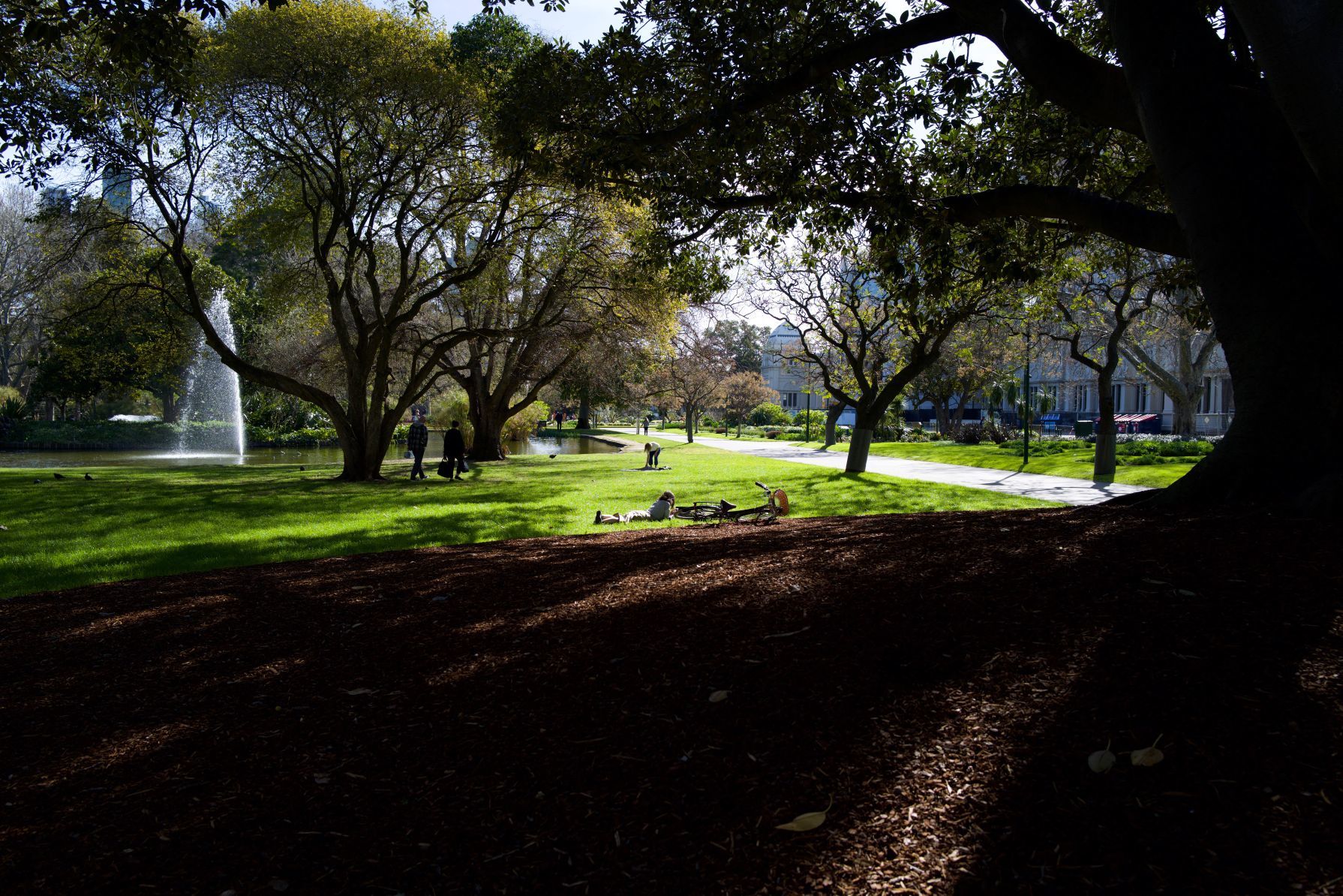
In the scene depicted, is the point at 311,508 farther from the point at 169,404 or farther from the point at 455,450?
the point at 169,404

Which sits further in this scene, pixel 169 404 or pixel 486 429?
pixel 169 404

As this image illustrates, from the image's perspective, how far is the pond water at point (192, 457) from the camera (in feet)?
88.9

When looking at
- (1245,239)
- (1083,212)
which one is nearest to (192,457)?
(1083,212)

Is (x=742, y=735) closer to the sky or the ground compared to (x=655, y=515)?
closer to the sky

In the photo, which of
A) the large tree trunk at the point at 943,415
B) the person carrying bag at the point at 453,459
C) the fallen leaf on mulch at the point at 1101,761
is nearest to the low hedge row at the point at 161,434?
the person carrying bag at the point at 453,459

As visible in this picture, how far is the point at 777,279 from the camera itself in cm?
2080

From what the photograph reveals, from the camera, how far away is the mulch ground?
2117 millimetres

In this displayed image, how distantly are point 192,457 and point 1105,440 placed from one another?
33423 mm

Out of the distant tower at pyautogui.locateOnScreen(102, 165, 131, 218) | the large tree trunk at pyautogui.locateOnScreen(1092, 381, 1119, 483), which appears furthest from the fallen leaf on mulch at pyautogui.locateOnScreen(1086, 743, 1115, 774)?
the distant tower at pyautogui.locateOnScreen(102, 165, 131, 218)

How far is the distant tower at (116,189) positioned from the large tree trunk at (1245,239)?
16.4 meters

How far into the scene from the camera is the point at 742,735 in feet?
8.99

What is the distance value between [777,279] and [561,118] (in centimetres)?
1278

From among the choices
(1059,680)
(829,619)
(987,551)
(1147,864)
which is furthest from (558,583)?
(1147,864)

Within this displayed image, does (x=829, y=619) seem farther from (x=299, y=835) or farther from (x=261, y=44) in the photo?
(x=261, y=44)
